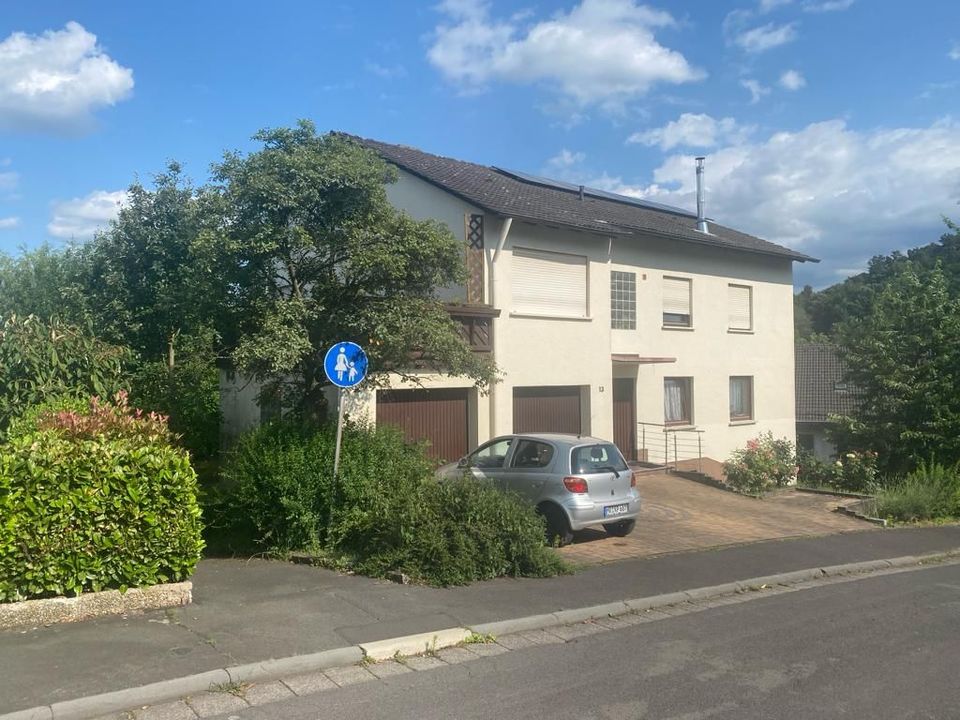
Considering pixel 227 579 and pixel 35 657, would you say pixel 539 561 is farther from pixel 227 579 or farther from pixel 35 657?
pixel 35 657

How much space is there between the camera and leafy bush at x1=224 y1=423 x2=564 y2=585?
8805mm

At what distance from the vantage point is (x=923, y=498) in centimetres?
1527

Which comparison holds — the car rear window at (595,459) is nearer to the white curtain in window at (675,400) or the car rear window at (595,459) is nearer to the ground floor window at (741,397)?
the white curtain in window at (675,400)

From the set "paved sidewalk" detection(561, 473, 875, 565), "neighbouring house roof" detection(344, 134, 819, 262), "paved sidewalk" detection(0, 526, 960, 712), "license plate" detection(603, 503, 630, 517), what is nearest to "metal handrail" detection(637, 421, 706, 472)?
"paved sidewalk" detection(561, 473, 875, 565)

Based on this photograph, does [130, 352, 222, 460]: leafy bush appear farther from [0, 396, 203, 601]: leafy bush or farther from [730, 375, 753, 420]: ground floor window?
[730, 375, 753, 420]: ground floor window

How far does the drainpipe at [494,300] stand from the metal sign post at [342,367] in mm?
6126

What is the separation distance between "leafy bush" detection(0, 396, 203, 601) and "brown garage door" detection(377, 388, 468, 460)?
272 inches

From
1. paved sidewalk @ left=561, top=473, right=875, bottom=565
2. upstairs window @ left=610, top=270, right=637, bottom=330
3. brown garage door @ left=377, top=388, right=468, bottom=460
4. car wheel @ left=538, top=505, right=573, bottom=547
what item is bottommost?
paved sidewalk @ left=561, top=473, right=875, bottom=565

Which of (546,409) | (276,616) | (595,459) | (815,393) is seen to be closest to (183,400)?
(546,409)

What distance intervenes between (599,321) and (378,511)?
379 inches

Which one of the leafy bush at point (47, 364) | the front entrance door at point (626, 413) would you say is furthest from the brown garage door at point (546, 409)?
the leafy bush at point (47, 364)

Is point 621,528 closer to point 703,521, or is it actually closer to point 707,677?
point 703,521

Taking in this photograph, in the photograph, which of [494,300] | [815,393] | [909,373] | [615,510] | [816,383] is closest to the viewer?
[615,510]

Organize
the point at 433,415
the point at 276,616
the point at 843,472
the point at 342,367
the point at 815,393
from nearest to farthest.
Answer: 1. the point at 276,616
2. the point at 342,367
3. the point at 433,415
4. the point at 843,472
5. the point at 815,393
